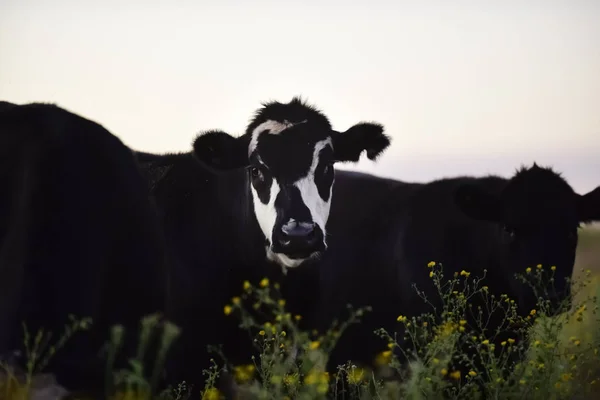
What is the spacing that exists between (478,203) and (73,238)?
4.17 metres

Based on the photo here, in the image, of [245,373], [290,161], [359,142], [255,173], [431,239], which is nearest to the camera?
[245,373]

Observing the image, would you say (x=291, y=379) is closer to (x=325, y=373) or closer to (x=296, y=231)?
(x=325, y=373)

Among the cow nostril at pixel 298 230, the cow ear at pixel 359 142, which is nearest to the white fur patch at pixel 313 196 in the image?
the cow nostril at pixel 298 230

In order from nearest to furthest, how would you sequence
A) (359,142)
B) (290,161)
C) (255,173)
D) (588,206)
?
(290,161)
(255,173)
(588,206)
(359,142)

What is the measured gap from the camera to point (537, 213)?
7.15m

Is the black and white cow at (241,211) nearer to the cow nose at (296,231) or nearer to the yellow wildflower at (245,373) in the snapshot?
the cow nose at (296,231)

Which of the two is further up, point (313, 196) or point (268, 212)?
point (313, 196)

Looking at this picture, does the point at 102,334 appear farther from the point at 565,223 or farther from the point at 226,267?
the point at 565,223

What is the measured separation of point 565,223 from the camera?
23.2 feet

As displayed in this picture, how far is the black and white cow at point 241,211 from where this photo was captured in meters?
6.60

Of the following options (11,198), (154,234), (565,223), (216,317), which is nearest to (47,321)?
(11,198)

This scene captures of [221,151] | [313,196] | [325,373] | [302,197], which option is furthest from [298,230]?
[325,373]

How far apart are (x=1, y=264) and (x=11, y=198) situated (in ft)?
1.64

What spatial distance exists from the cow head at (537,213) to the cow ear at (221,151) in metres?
1.96
